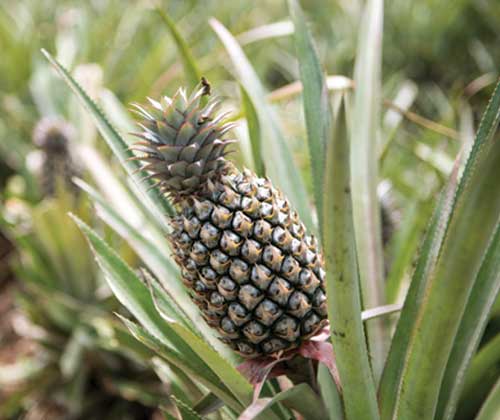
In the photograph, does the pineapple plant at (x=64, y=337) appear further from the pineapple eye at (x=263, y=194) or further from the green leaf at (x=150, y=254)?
the pineapple eye at (x=263, y=194)

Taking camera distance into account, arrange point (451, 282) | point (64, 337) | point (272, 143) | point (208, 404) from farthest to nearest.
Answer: point (64, 337) < point (272, 143) < point (208, 404) < point (451, 282)

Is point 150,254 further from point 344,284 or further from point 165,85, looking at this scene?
point 165,85

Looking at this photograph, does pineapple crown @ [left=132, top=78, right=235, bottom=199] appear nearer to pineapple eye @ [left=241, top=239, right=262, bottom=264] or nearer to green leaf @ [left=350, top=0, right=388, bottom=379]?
pineapple eye @ [left=241, top=239, right=262, bottom=264]

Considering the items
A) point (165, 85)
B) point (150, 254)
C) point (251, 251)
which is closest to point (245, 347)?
point (251, 251)

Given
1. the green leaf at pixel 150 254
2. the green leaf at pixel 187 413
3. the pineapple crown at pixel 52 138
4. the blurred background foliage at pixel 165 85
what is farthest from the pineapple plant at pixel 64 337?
the green leaf at pixel 187 413

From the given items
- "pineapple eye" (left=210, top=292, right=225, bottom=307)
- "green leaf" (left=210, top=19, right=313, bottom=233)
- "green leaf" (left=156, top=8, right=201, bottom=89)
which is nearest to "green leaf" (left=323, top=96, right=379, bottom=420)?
"pineapple eye" (left=210, top=292, right=225, bottom=307)

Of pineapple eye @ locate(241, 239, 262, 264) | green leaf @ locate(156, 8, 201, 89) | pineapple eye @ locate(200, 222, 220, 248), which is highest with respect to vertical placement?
green leaf @ locate(156, 8, 201, 89)

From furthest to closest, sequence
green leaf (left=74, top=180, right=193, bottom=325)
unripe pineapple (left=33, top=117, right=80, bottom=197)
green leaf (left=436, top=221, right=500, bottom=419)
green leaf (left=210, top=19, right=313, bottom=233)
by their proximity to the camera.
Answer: unripe pineapple (left=33, top=117, right=80, bottom=197) < green leaf (left=210, top=19, right=313, bottom=233) < green leaf (left=74, top=180, right=193, bottom=325) < green leaf (left=436, top=221, right=500, bottom=419)
